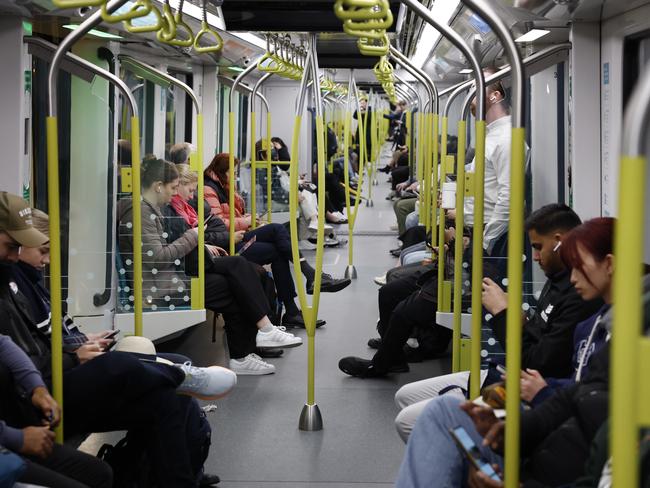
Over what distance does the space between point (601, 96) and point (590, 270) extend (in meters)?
2.24

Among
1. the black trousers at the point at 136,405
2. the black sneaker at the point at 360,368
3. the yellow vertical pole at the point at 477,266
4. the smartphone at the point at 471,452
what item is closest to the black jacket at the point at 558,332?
the yellow vertical pole at the point at 477,266

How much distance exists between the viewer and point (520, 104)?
252 cm

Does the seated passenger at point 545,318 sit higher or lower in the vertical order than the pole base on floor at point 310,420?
higher

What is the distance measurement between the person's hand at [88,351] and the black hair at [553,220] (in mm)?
1689

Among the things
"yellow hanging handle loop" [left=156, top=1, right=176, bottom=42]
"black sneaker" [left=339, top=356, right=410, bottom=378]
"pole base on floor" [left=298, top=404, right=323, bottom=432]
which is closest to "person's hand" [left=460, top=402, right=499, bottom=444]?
"yellow hanging handle loop" [left=156, top=1, right=176, bottom=42]

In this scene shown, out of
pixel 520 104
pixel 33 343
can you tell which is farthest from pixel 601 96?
pixel 33 343

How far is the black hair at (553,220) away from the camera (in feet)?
12.5

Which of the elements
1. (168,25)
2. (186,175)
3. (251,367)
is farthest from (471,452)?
(186,175)

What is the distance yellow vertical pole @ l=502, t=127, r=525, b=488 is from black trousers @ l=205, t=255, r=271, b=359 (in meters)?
3.73

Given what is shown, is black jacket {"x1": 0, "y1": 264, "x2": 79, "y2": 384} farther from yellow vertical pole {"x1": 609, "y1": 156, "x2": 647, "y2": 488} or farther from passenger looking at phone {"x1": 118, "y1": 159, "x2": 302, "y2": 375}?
yellow vertical pole {"x1": 609, "y1": 156, "x2": 647, "y2": 488}

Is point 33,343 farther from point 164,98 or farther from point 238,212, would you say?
point 238,212

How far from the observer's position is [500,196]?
5.25 meters

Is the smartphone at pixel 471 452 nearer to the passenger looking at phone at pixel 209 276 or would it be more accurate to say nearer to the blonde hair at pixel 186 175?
the passenger looking at phone at pixel 209 276

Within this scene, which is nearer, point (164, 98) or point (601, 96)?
point (601, 96)
